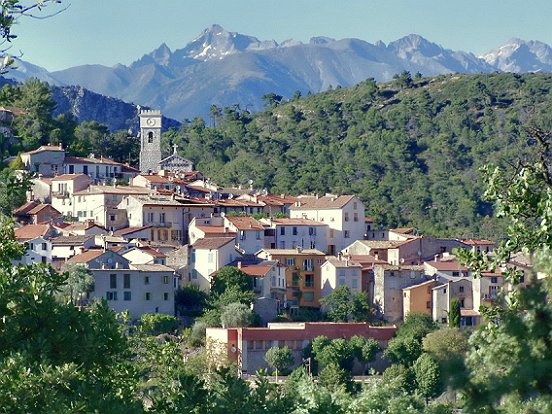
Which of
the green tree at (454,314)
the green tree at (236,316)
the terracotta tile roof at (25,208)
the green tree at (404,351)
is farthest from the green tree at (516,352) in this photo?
the terracotta tile roof at (25,208)

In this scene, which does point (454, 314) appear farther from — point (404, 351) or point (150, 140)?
point (150, 140)

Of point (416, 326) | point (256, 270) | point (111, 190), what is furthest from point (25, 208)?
point (416, 326)

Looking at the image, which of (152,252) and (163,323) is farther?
(152,252)

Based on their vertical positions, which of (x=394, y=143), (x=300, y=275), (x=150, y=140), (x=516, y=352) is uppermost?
(x=394, y=143)

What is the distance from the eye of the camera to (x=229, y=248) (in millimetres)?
50688

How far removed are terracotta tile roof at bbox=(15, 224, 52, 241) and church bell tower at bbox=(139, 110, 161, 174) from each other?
2335 centimetres

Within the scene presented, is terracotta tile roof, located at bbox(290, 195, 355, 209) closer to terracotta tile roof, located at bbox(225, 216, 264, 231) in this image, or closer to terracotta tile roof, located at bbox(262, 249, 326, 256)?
terracotta tile roof, located at bbox(225, 216, 264, 231)

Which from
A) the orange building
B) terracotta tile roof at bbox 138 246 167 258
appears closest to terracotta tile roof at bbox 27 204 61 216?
terracotta tile roof at bbox 138 246 167 258

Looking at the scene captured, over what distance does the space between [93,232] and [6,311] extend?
4119cm

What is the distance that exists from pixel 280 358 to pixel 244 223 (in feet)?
35.4

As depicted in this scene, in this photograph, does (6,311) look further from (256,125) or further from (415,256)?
(256,125)

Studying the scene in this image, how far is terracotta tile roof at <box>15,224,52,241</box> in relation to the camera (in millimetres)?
50094

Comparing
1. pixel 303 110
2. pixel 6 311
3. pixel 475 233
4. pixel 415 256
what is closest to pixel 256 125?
pixel 303 110

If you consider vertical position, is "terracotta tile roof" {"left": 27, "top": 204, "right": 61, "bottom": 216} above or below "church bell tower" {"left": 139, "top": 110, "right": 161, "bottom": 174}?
below
